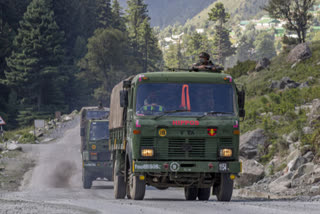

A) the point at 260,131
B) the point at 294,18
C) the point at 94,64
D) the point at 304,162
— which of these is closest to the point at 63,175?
the point at 260,131

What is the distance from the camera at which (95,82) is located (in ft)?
366

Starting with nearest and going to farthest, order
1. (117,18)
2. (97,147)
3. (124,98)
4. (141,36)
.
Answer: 1. (124,98)
2. (97,147)
3. (117,18)
4. (141,36)

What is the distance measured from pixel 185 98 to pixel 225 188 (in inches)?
90.6

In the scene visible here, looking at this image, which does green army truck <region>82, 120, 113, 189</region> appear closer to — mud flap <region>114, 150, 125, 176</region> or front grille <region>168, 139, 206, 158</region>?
mud flap <region>114, 150, 125, 176</region>

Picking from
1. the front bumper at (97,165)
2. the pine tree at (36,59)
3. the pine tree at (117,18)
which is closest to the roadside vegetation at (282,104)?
the front bumper at (97,165)

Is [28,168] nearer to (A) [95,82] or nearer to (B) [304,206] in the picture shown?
(B) [304,206]

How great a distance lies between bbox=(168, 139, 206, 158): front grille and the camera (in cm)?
1332

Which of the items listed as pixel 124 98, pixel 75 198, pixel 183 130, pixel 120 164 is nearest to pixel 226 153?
pixel 183 130

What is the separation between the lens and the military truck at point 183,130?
13.3m

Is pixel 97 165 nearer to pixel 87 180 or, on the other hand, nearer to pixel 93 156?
pixel 93 156

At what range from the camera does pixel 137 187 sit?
14.0 metres

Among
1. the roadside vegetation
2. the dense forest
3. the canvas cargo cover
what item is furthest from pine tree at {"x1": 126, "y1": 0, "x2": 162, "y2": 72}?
the canvas cargo cover

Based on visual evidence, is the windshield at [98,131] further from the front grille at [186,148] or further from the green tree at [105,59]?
the green tree at [105,59]

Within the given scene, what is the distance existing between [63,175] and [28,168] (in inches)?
166
